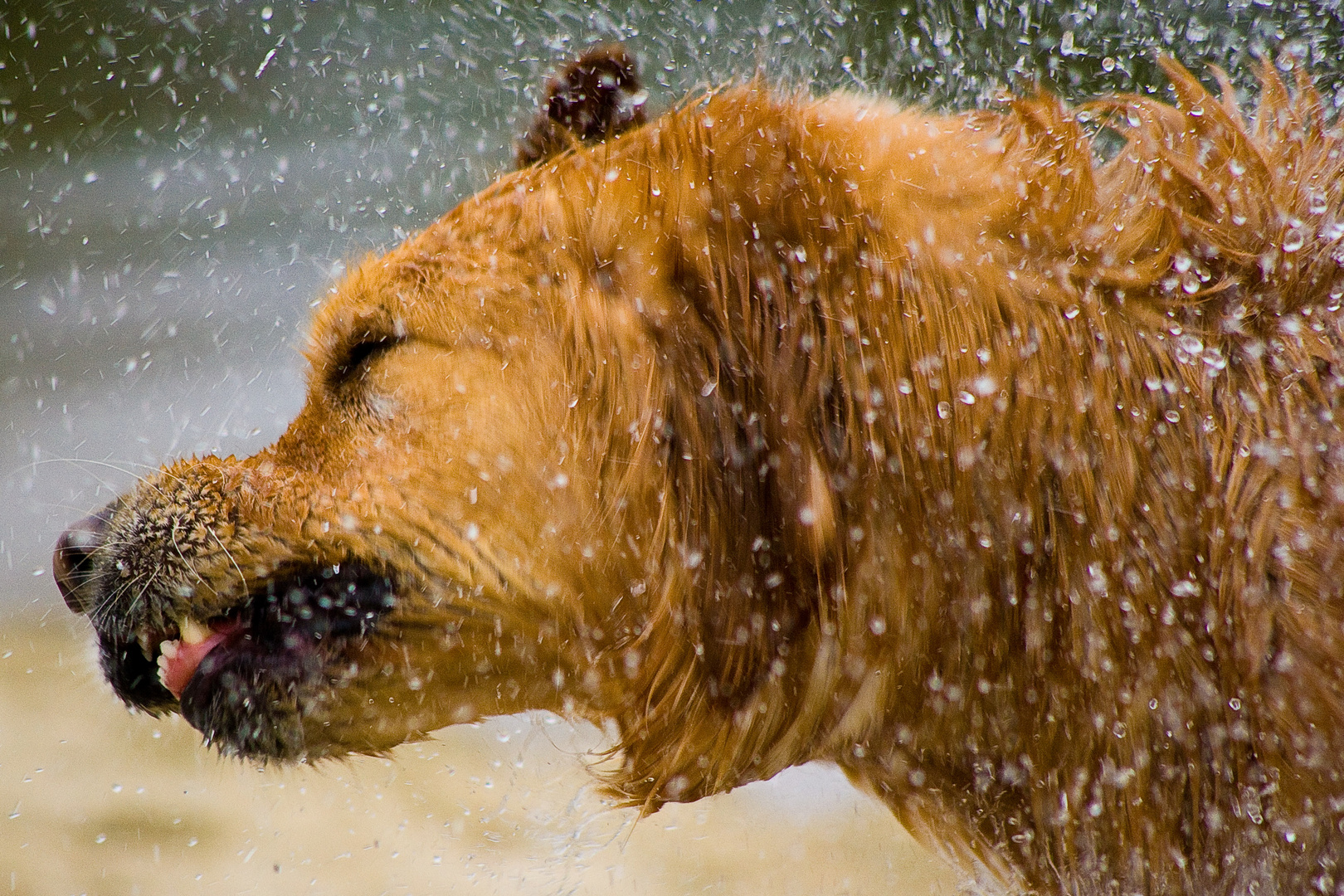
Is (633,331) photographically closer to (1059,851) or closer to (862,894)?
(1059,851)

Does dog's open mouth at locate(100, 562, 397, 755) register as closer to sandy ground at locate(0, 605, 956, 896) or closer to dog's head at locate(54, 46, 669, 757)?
dog's head at locate(54, 46, 669, 757)

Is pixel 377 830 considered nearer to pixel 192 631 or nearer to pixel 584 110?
pixel 192 631

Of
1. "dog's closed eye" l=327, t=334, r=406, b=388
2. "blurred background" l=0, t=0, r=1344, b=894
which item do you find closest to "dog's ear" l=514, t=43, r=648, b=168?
"dog's closed eye" l=327, t=334, r=406, b=388

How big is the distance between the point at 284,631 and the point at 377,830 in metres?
2.36

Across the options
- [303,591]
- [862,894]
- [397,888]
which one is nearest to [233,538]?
[303,591]

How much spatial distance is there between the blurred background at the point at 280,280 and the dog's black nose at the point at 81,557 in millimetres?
1558

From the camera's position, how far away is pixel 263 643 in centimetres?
206

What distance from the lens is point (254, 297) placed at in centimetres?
617

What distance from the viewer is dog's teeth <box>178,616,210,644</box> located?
2100mm

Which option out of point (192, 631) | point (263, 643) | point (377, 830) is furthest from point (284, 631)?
point (377, 830)

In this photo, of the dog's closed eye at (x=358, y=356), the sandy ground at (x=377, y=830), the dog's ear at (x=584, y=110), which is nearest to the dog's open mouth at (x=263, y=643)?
the dog's closed eye at (x=358, y=356)

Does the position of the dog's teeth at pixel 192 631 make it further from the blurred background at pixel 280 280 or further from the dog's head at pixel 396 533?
the blurred background at pixel 280 280

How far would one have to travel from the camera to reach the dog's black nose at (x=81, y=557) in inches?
85.3

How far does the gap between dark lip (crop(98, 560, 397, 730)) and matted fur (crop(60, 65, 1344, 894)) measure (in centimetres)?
2
